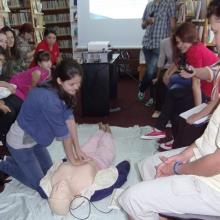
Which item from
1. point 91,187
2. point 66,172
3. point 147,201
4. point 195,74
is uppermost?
point 195,74

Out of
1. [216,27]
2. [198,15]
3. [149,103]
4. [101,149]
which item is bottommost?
[149,103]

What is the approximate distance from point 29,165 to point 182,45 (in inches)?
58.0

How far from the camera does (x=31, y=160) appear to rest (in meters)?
1.71

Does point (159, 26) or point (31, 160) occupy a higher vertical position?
point (159, 26)

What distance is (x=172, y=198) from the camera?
3.21 feet

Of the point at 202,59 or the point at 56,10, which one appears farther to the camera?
the point at 56,10

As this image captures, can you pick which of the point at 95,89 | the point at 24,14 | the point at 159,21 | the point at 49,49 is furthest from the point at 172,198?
the point at 24,14

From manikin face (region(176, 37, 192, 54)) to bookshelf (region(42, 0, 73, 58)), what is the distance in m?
3.87

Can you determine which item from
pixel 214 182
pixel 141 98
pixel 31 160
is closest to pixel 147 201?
pixel 214 182

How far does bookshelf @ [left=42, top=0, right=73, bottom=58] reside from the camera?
5914mm

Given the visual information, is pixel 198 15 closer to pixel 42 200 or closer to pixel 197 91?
pixel 197 91

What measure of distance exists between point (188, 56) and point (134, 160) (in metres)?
0.91

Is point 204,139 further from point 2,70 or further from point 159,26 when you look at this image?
point 159,26

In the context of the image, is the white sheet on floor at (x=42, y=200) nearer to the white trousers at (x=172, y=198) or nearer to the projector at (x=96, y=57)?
the white trousers at (x=172, y=198)
